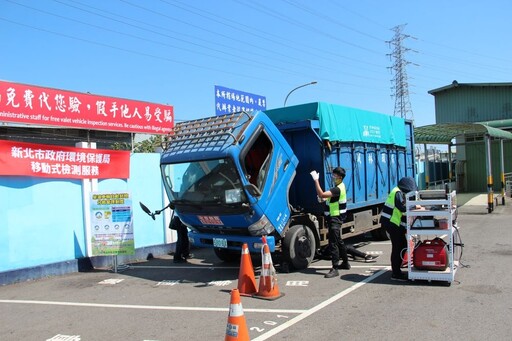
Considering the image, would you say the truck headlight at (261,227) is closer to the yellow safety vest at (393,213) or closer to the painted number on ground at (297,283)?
the painted number on ground at (297,283)

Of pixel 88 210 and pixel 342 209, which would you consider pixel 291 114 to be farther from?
pixel 88 210

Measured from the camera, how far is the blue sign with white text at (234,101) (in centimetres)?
1569

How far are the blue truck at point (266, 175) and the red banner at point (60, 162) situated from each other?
246 centimetres

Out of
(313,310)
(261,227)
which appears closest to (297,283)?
(261,227)

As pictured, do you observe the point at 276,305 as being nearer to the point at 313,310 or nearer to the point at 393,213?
the point at 313,310

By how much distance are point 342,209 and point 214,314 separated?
321cm

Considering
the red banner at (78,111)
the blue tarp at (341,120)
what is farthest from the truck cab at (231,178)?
the red banner at (78,111)

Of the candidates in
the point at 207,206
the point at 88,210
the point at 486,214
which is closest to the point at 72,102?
the point at 88,210

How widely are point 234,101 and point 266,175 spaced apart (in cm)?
944

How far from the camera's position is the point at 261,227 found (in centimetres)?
750

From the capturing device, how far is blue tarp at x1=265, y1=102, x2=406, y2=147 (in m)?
8.81

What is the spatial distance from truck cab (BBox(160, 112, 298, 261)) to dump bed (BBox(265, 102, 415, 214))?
2.31ft

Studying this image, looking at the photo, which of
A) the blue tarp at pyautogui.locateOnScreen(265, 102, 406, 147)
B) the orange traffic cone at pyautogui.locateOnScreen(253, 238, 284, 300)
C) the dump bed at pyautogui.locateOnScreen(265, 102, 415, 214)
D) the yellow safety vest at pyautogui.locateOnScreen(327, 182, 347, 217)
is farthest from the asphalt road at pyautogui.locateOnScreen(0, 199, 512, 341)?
the blue tarp at pyautogui.locateOnScreen(265, 102, 406, 147)

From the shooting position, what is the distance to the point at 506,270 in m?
7.58
